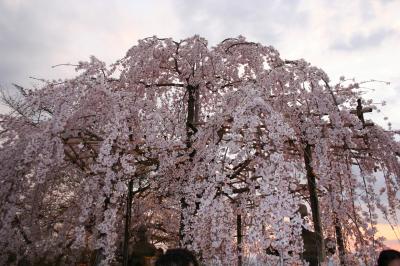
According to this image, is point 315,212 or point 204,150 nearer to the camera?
point 204,150

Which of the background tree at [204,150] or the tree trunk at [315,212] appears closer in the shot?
the background tree at [204,150]

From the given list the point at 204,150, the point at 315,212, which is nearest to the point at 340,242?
the point at 315,212

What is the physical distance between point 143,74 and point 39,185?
322cm

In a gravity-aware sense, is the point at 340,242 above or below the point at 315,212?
below

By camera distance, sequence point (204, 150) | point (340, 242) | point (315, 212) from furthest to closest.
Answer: point (340, 242), point (315, 212), point (204, 150)

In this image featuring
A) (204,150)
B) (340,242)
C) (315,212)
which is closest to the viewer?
(204,150)

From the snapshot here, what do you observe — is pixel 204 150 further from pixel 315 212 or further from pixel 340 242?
pixel 340 242

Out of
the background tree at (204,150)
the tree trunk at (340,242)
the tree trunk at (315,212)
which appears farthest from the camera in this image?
the tree trunk at (340,242)

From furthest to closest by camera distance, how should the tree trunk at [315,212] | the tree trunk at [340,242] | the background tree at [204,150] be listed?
the tree trunk at [340,242] < the tree trunk at [315,212] < the background tree at [204,150]

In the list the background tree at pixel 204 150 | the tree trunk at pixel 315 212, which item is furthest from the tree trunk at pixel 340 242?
the tree trunk at pixel 315 212

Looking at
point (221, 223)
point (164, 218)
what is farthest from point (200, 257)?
point (164, 218)

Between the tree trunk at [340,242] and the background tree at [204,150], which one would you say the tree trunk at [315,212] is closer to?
the background tree at [204,150]

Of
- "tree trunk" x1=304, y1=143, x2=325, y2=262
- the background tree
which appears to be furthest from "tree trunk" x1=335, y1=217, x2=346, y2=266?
"tree trunk" x1=304, y1=143, x2=325, y2=262

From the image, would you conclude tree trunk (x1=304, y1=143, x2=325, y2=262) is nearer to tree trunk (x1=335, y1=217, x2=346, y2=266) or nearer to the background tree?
the background tree
